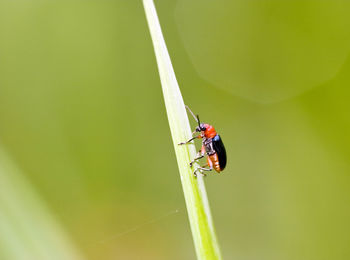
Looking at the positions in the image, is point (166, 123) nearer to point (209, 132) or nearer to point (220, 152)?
point (209, 132)

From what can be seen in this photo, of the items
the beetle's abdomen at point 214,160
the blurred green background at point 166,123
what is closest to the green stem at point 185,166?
the blurred green background at point 166,123

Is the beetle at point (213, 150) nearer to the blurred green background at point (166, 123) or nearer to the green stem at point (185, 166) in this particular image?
the blurred green background at point (166, 123)

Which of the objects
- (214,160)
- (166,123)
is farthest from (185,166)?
(166,123)

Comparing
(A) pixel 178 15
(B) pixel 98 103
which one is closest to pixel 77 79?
(B) pixel 98 103

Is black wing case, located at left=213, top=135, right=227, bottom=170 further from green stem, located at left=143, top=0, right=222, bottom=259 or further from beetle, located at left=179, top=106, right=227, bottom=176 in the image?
green stem, located at left=143, top=0, right=222, bottom=259

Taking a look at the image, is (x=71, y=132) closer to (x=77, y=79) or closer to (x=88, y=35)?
(x=77, y=79)

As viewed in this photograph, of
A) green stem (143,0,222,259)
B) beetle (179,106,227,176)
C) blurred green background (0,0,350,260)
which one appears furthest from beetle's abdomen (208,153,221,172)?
green stem (143,0,222,259)
